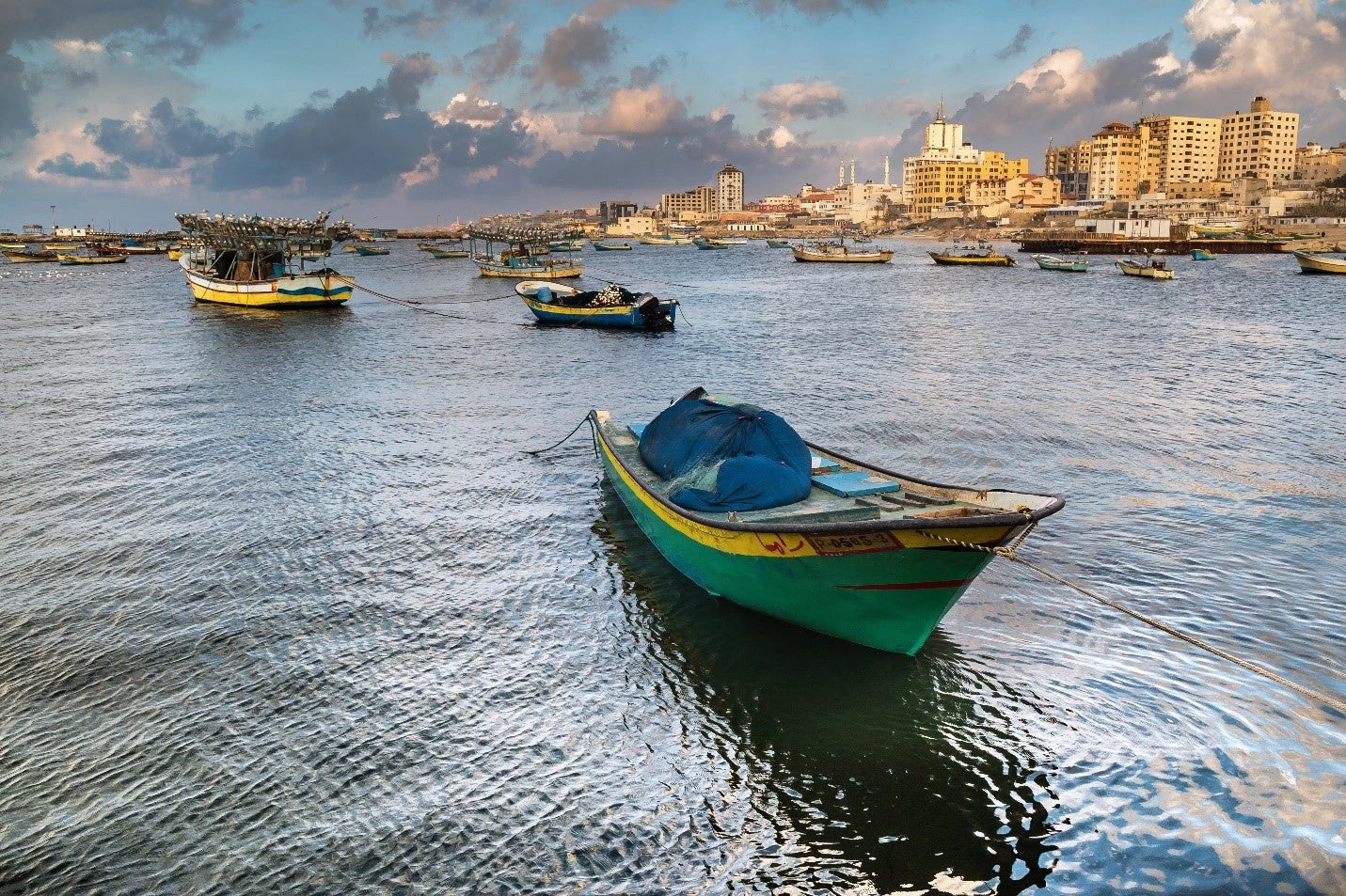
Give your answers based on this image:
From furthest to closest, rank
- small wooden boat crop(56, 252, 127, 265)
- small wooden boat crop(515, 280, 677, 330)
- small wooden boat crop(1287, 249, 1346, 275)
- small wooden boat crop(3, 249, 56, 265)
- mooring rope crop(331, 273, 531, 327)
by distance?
small wooden boat crop(3, 249, 56, 265), small wooden boat crop(56, 252, 127, 265), small wooden boat crop(1287, 249, 1346, 275), mooring rope crop(331, 273, 531, 327), small wooden boat crop(515, 280, 677, 330)

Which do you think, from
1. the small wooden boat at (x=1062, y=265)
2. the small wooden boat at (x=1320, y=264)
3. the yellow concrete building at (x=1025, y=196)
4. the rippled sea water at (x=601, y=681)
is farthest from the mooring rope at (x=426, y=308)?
the yellow concrete building at (x=1025, y=196)

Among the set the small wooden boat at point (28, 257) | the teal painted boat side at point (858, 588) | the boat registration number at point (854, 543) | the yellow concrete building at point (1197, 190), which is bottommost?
the teal painted boat side at point (858, 588)

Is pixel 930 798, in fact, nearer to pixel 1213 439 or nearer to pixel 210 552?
pixel 210 552

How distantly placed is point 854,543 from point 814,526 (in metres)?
0.43

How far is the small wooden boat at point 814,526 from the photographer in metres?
8.49

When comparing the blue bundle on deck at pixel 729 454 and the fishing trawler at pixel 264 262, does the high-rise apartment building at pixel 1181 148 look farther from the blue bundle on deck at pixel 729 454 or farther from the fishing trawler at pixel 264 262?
the blue bundle on deck at pixel 729 454

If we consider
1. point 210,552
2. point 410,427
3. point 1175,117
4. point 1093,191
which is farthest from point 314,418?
point 1175,117

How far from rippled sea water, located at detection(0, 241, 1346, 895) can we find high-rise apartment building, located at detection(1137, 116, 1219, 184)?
20216cm

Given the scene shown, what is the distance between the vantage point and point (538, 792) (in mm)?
7480

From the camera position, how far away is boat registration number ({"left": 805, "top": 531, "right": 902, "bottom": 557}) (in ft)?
27.9

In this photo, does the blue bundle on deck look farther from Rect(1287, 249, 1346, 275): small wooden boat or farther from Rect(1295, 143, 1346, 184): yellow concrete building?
Rect(1295, 143, 1346, 184): yellow concrete building

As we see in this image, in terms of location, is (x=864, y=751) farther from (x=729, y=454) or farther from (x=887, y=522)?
(x=729, y=454)

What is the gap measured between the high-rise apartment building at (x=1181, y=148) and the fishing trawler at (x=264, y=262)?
630 feet

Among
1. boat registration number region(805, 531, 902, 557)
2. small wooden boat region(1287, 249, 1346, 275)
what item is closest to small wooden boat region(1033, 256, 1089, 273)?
small wooden boat region(1287, 249, 1346, 275)
